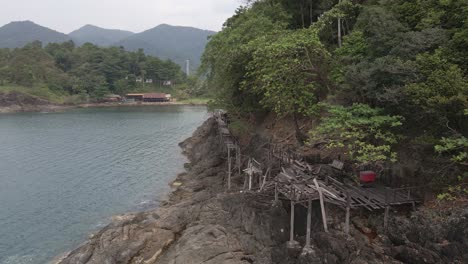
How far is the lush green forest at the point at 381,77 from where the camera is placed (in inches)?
609

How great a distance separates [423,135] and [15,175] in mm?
40951

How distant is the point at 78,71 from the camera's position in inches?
5315

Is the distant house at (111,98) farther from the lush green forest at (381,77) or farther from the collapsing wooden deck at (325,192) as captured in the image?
the collapsing wooden deck at (325,192)

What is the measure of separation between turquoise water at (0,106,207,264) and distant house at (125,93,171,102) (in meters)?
67.3

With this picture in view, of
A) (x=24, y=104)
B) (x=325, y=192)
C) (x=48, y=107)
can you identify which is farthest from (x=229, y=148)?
(x=24, y=104)

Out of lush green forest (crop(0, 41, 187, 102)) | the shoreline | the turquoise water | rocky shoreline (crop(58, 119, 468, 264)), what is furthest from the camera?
lush green forest (crop(0, 41, 187, 102))

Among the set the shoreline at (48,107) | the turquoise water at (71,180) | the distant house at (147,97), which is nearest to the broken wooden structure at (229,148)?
the turquoise water at (71,180)

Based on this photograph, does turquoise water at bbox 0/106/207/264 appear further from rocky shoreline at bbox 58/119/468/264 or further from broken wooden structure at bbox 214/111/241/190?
broken wooden structure at bbox 214/111/241/190

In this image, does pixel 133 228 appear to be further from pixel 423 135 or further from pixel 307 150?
pixel 423 135

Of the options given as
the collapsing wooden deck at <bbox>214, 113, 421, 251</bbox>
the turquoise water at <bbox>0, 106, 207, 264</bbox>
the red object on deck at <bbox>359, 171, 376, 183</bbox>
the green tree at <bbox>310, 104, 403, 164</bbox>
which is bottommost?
the turquoise water at <bbox>0, 106, 207, 264</bbox>

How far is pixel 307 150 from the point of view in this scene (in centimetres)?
2381

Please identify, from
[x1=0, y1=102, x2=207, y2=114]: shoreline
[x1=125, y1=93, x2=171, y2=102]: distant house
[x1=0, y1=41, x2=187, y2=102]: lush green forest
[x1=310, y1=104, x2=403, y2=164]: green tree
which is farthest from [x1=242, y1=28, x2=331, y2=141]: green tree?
[x1=0, y1=41, x2=187, y2=102]: lush green forest

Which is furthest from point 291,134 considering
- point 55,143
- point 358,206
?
point 55,143

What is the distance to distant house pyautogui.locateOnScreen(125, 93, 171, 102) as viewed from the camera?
134750mm
